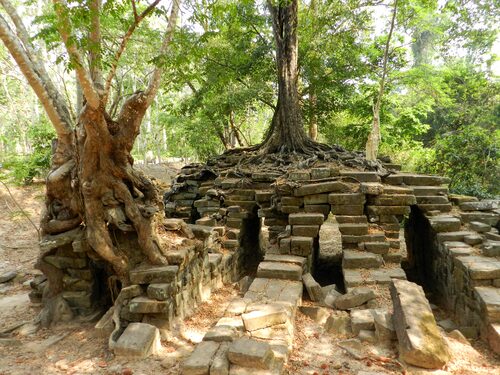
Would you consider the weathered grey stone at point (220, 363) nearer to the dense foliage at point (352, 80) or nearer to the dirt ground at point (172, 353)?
the dirt ground at point (172, 353)

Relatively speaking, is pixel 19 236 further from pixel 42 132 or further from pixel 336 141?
pixel 336 141

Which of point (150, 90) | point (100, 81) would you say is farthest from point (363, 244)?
point (100, 81)

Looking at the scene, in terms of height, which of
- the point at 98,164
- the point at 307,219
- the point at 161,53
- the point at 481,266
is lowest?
the point at 481,266

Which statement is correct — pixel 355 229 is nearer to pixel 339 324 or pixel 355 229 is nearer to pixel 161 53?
pixel 339 324

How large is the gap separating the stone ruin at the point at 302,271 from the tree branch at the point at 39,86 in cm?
150

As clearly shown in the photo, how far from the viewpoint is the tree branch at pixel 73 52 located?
3433mm

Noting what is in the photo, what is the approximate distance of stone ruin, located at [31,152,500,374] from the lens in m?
3.50

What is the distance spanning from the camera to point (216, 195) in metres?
8.05

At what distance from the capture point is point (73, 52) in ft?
11.7

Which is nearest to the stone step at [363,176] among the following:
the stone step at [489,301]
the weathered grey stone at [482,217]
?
the weathered grey stone at [482,217]

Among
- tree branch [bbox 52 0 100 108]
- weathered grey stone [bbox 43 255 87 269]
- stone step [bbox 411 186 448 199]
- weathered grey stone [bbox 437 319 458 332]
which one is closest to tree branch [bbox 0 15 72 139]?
tree branch [bbox 52 0 100 108]

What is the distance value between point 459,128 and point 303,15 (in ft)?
24.5

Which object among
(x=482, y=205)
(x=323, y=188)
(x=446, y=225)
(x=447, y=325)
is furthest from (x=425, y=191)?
(x=447, y=325)

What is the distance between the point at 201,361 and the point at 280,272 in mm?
→ 2305
